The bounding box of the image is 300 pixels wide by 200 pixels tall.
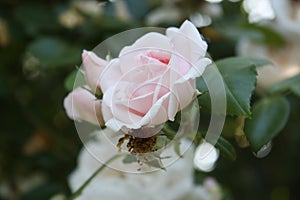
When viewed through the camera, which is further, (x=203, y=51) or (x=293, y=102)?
(x=293, y=102)

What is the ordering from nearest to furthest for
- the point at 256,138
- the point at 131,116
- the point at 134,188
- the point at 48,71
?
1. the point at 131,116
2. the point at 256,138
3. the point at 134,188
4. the point at 48,71

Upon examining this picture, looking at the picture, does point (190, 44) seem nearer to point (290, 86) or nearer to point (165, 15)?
point (290, 86)

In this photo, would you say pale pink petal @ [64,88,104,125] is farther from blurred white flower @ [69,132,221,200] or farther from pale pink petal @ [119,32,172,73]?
blurred white flower @ [69,132,221,200]

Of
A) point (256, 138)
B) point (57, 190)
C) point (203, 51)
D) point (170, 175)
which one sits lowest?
point (57, 190)

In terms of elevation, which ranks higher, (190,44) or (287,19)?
(190,44)

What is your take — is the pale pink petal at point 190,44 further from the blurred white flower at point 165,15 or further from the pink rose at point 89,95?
the blurred white flower at point 165,15

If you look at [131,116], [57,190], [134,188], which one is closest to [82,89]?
[131,116]

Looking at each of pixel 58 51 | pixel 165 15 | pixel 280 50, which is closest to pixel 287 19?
pixel 280 50

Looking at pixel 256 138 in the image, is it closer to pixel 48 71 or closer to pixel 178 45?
pixel 178 45
